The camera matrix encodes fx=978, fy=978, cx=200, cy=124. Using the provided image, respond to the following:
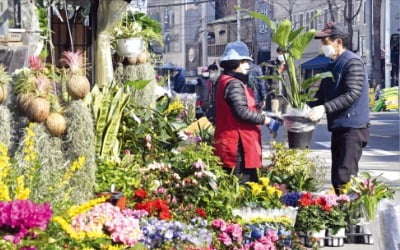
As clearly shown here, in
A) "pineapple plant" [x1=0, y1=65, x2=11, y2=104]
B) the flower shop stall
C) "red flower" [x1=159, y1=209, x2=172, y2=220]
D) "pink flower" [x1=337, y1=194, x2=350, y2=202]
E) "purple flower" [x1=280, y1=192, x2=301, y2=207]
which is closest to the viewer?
the flower shop stall

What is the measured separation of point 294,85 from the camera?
391 inches

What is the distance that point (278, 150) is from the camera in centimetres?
1048

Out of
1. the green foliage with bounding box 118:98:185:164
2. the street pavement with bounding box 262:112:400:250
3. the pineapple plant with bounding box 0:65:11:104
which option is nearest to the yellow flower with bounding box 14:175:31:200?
the pineapple plant with bounding box 0:65:11:104

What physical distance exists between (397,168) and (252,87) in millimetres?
9336

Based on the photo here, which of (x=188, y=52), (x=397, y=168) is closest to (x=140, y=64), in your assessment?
(x=397, y=168)

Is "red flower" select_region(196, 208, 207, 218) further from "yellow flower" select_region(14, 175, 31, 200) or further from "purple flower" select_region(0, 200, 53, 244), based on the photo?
"purple flower" select_region(0, 200, 53, 244)

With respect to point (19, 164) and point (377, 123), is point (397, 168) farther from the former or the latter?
point (377, 123)

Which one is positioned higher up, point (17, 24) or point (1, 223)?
point (17, 24)

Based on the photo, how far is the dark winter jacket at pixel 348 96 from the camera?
9.29 metres

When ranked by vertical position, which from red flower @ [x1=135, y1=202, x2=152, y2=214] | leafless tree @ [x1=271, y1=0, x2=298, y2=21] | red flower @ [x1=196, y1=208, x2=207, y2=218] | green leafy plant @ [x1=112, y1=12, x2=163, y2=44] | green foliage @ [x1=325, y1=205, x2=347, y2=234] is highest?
leafless tree @ [x1=271, y1=0, x2=298, y2=21]

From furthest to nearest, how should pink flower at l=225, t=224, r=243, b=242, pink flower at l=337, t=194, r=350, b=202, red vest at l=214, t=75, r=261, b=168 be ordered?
pink flower at l=337, t=194, r=350, b=202 < red vest at l=214, t=75, r=261, b=168 < pink flower at l=225, t=224, r=243, b=242

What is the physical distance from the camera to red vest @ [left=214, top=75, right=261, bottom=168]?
29.2 ft

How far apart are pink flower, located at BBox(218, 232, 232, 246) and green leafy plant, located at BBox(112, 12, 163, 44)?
11.7ft

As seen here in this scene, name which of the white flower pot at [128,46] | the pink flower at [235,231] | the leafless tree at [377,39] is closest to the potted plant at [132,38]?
the white flower pot at [128,46]
